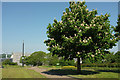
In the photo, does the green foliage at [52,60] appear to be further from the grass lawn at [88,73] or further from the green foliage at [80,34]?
the green foliage at [80,34]

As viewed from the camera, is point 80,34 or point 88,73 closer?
point 80,34

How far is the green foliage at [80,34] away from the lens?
18547 millimetres

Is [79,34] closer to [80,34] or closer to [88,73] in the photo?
[80,34]

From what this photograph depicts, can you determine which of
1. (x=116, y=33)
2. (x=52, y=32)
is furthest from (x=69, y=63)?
(x=52, y=32)

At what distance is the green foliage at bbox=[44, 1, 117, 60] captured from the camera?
1855cm

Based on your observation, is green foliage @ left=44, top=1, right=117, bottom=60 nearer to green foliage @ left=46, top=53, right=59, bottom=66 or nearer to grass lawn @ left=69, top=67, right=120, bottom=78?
grass lawn @ left=69, top=67, right=120, bottom=78

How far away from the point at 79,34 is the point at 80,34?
13 centimetres

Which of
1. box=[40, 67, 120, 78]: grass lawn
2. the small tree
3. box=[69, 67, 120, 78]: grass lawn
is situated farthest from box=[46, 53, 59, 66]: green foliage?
the small tree

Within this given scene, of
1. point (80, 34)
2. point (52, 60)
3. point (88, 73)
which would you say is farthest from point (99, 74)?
point (52, 60)

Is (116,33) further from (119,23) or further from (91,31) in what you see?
(91,31)

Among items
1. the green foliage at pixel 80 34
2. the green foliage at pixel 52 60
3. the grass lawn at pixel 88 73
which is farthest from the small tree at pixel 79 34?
the green foliage at pixel 52 60

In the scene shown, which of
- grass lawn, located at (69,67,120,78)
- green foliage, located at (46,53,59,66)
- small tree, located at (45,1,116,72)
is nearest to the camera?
grass lawn, located at (69,67,120,78)

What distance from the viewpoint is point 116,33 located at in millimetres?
24953

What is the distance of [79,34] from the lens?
18266 millimetres
